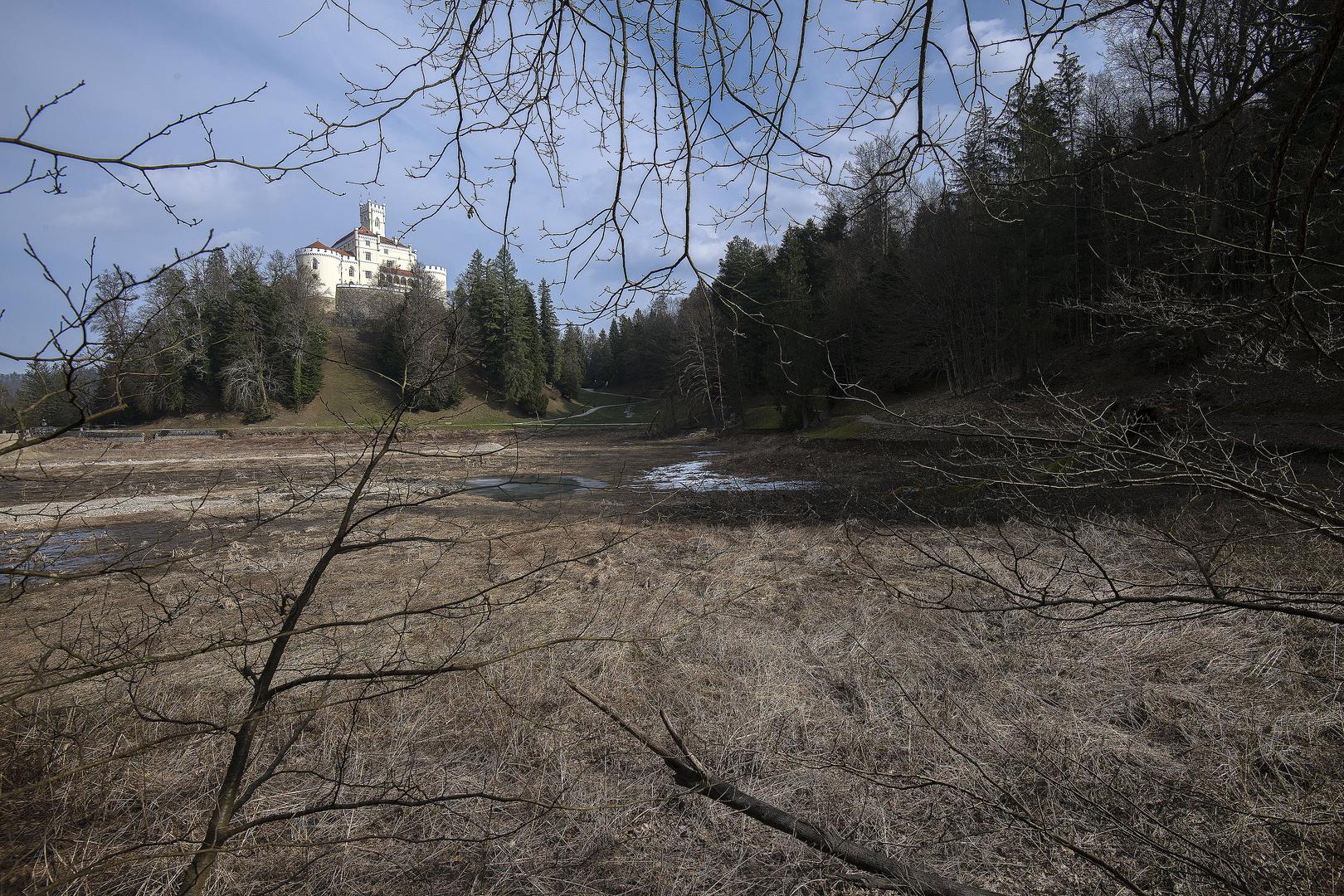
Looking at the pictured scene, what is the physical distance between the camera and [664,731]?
3.82 meters

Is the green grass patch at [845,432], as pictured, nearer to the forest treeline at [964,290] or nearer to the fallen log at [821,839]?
the forest treeline at [964,290]

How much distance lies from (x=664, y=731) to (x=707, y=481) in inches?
539

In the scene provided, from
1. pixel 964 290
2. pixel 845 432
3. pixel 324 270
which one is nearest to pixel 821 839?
pixel 845 432

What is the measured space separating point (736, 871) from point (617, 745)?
1.13m

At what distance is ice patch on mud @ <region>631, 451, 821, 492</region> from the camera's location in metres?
15.2

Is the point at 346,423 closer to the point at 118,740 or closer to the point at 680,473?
the point at 118,740

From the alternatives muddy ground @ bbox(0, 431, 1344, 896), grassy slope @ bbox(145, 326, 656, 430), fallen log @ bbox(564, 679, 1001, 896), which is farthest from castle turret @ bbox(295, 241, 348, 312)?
fallen log @ bbox(564, 679, 1001, 896)

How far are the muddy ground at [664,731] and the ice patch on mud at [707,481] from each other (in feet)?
Answer: 27.1

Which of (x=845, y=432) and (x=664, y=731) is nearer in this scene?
(x=664, y=731)

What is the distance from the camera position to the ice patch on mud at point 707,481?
1519cm

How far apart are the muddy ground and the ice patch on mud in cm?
825

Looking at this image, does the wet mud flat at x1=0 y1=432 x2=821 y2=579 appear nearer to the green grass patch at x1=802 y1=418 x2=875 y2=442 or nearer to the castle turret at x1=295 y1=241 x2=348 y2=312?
the green grass patch at x1=802 y1=418 x2=875 y2=442

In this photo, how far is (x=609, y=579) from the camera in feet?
23.8

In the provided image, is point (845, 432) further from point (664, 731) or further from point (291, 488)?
point (291, 488)
